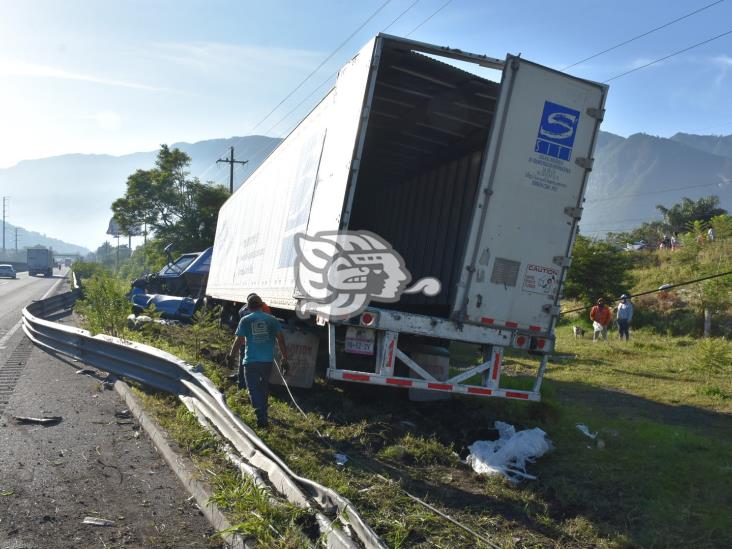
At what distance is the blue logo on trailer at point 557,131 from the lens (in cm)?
711

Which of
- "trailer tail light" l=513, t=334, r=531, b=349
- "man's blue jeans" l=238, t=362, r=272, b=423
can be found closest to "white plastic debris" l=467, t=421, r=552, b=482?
"trailer tail light" l=513, t=334, r=531, b=349

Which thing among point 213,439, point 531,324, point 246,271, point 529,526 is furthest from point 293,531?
point 246,271

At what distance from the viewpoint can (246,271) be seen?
12930 mm

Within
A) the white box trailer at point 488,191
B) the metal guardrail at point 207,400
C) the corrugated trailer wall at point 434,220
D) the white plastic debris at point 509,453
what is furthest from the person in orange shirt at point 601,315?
the metal guardrail at point 207,400

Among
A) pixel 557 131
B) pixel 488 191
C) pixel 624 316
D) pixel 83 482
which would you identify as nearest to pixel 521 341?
pixel 488 191

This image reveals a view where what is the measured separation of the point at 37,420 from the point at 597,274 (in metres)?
18.2

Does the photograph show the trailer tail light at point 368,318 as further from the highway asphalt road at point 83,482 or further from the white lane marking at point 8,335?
the white lane marking at point 8,335

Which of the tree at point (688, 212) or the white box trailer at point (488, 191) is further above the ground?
the tree at point (688, 212)

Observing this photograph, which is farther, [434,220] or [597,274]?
[597,274]

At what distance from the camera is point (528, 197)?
7.17 m

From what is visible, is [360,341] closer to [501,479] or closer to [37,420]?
[501,479]

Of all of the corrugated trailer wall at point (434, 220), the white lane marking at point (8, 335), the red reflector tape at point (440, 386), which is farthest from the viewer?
the white lane marking at point (8, 335)

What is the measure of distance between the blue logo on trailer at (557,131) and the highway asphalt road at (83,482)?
16.2 ft

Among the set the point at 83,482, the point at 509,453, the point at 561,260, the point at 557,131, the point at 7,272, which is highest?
the point at 557,131
